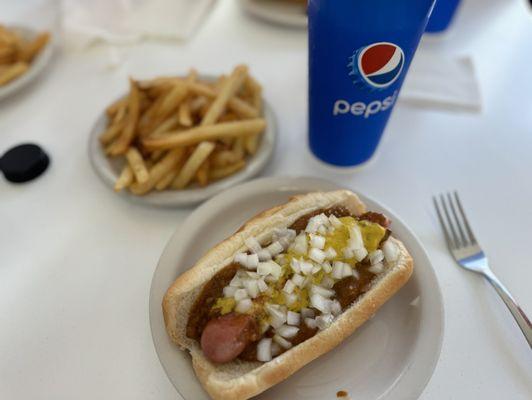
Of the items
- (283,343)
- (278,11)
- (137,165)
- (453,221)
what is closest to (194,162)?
(137,165)

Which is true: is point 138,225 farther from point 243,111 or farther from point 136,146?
point 243,111

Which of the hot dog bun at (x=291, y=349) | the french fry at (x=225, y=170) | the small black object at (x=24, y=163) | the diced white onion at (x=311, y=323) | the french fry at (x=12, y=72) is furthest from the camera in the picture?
the french fry at (x=12, y=72)

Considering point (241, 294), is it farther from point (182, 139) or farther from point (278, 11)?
point (278, 11)

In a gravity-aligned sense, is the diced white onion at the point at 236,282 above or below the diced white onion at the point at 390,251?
below

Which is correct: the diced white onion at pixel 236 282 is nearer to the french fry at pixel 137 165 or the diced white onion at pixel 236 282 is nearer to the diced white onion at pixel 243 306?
the diced white onion at pixel 243 306

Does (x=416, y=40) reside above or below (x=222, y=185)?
above

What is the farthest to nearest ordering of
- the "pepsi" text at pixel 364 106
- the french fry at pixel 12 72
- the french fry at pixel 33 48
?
the french fry at pixel 33 48 → the french fry at pixel 12 72 → the "pepsi" text at pixel 364 106

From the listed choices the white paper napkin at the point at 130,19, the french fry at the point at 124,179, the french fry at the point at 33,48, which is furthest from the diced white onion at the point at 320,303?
the french fry at the point at 33,48

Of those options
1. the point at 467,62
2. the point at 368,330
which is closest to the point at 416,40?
the point at 368,330
